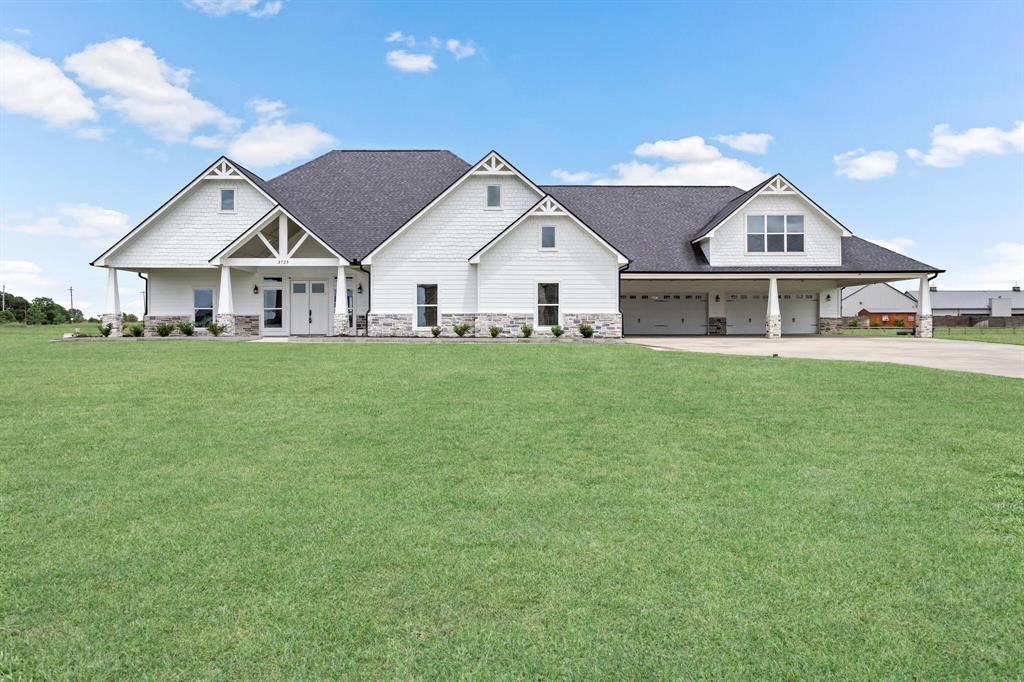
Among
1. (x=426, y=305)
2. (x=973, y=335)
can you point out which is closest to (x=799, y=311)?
(x=973, y=335)

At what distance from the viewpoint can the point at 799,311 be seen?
35.2 metres

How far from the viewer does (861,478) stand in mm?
6586

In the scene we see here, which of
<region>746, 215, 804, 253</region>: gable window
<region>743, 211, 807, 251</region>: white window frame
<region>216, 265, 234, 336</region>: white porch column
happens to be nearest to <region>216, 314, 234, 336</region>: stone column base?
<region>216, 265, 234, 336</region>: white porch column

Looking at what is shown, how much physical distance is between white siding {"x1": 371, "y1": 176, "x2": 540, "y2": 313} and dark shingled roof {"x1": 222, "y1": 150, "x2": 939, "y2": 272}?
6.03ft

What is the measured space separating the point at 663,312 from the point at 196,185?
23.4m

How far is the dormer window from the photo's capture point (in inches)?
1115

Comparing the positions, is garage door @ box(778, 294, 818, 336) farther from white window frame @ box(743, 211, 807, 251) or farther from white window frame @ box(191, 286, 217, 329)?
white window frame @ box(191, 286, 217, 329)

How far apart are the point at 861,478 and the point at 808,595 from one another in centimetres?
296

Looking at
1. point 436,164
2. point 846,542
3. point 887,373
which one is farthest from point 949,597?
point 436,164

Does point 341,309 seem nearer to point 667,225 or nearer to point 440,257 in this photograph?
point 440,257

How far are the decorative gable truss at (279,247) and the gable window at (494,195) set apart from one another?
6.49 meters

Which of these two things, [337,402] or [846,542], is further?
[337,402]

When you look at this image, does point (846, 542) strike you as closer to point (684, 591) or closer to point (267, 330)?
point (684, 591)

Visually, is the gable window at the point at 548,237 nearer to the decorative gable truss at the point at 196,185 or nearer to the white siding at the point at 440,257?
the white siding at the point at 440,257
